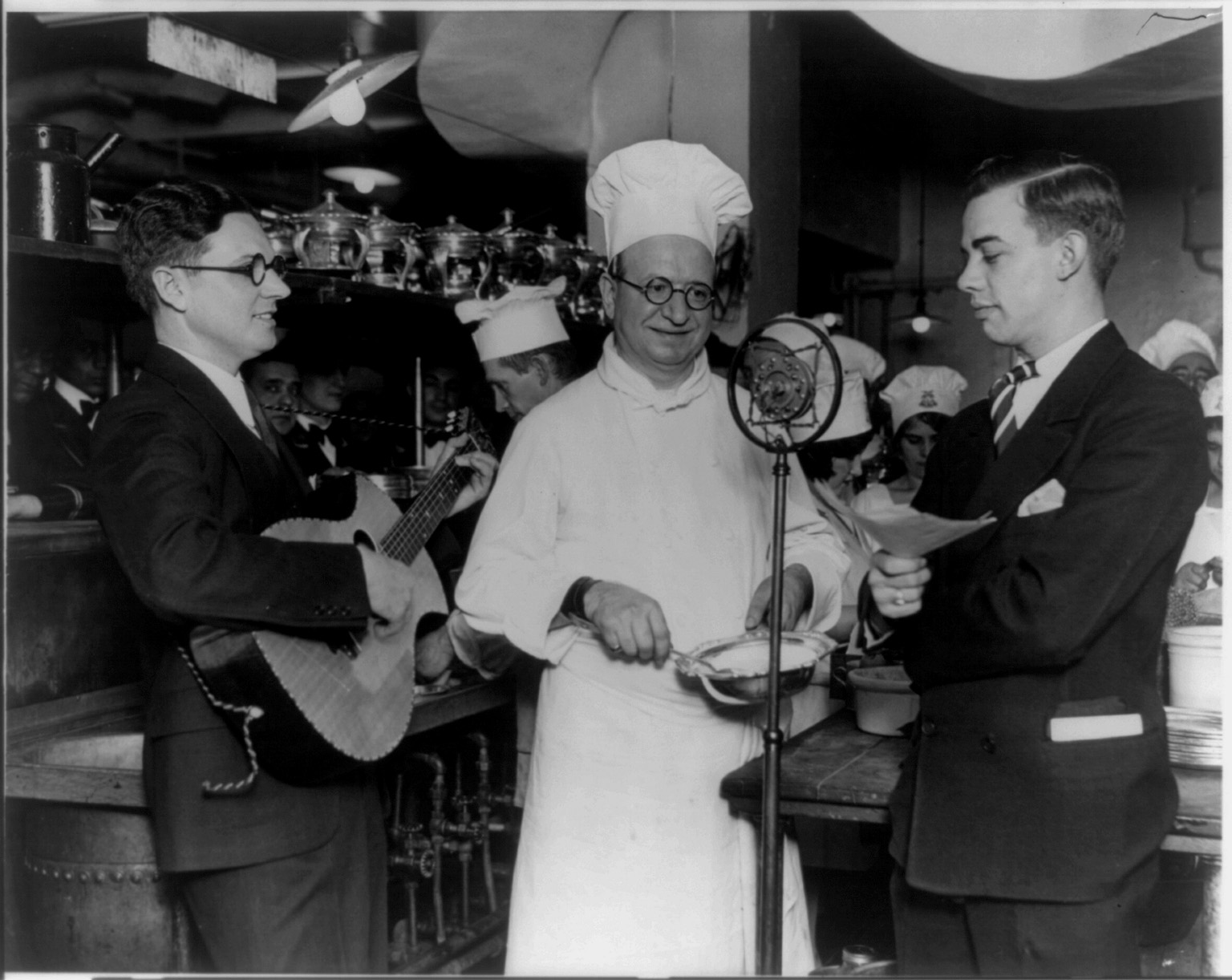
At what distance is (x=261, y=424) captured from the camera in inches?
93.7

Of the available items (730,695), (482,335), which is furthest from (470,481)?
(730,695)

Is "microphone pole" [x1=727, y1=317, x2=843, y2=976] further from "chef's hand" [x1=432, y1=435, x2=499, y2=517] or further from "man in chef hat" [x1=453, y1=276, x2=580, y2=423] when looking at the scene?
"man in chef hat" [x1=453, y1=276, x2=580, y2=423]

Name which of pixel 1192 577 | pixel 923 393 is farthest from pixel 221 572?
pixel 923 393

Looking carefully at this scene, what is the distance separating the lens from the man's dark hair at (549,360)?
3.55m

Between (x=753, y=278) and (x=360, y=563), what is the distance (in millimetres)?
2322

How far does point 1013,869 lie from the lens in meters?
1.80

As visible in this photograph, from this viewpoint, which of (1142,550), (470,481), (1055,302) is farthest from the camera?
(470,481)

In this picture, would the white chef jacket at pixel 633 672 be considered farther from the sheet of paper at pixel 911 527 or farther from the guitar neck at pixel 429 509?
the sheet of paper at pixel 911 527

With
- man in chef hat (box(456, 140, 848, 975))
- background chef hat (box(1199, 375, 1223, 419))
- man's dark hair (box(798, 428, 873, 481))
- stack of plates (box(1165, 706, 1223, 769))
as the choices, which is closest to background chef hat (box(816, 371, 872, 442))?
man's dark hair (box(798, 428, 873, 481))

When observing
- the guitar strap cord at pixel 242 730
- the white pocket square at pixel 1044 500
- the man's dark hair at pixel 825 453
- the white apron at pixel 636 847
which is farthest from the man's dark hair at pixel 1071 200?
the guitar strap cord at pixel 242 730

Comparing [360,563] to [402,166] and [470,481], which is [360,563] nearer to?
[470,481]

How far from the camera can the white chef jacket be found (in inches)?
92.7

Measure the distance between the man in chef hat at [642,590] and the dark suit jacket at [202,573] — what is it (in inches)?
15.8

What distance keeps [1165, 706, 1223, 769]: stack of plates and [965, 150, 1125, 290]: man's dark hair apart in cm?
86
